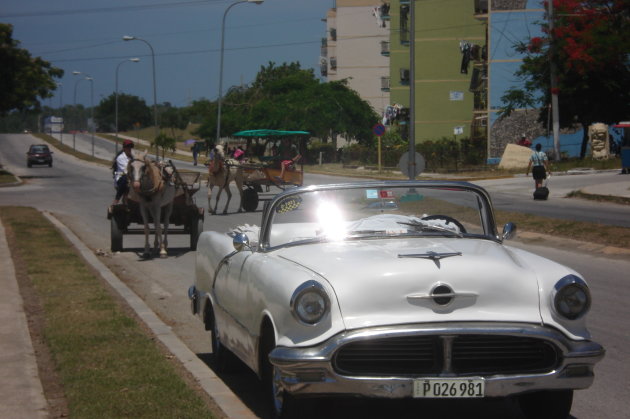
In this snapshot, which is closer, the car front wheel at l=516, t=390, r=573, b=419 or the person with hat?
the car front wheel at l=516, t=390, r=573, b=419

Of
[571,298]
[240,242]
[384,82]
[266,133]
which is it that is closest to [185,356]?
[240,242]

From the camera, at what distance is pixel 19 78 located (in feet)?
174

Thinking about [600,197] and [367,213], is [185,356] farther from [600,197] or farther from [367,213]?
[600,197]

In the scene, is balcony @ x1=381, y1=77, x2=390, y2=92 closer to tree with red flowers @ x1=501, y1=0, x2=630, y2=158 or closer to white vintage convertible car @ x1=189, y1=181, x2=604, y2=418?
tree with red flowers @ x1=501, y1=0, x2=630, y2=158

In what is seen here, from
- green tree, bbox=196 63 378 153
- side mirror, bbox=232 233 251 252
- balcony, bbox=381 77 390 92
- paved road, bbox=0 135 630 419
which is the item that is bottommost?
paved road, bbox=0 135 630 419

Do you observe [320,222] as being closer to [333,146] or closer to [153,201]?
[153,201]

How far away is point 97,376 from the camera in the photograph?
705cm

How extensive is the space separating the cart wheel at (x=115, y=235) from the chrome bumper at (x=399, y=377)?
39.7ft

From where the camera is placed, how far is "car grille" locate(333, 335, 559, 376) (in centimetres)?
516

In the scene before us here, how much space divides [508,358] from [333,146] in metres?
71.6

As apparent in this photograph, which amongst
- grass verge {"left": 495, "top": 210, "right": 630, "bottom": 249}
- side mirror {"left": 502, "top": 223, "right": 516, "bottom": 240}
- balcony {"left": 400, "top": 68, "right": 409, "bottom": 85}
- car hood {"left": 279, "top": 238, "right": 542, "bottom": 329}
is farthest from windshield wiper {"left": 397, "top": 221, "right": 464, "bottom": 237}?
balcony {"left": 400, "top": 68, "right": 409, "bottom": 85}

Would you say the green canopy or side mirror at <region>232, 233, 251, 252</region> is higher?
the green canopy

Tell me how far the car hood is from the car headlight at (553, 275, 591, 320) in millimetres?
133

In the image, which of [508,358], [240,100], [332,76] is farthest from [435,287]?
[332,76]
